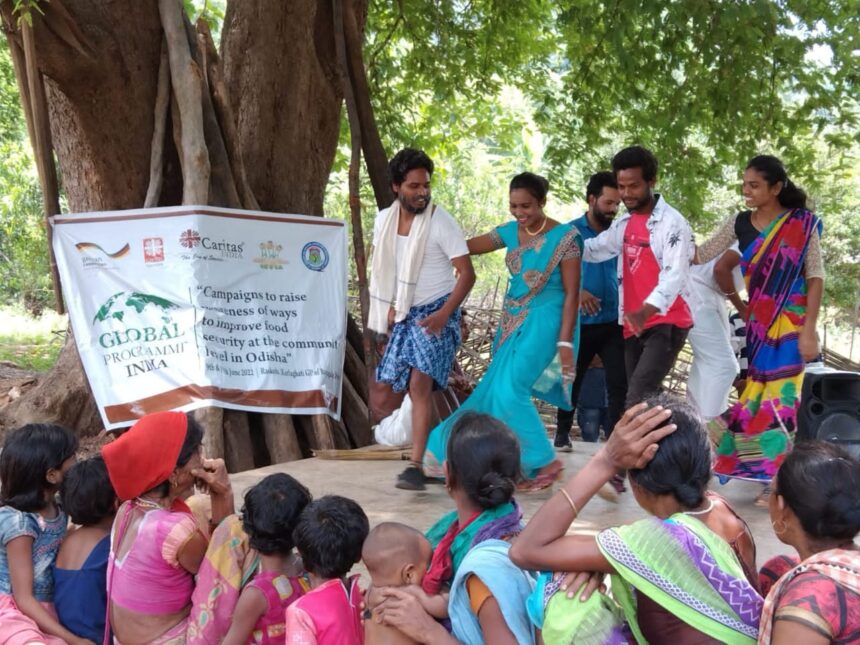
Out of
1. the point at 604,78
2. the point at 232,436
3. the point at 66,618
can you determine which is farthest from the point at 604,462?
the point at 604,78

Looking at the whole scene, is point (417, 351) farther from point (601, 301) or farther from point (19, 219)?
point (19, 219)

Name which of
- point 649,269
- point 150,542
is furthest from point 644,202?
point 150,542

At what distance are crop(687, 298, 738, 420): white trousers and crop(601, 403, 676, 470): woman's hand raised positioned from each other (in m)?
3.17

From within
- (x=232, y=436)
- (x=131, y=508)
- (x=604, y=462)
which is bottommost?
(x=232, y=436)

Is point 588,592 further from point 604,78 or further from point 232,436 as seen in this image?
point 604,78

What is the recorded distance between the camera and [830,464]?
1.99 metres

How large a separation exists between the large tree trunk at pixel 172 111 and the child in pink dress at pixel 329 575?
2.98 metres

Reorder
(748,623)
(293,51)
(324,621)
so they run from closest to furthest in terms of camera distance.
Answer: (748,623) → (324,621) → (293,51)

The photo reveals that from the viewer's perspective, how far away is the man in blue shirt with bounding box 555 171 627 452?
224 inches

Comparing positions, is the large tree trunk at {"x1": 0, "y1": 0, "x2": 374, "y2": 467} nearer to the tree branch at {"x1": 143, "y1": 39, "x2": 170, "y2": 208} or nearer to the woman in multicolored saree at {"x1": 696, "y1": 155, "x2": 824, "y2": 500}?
the tree branch at {"x1": 143, "y1": 39, "x2": 170, "y2": 208}

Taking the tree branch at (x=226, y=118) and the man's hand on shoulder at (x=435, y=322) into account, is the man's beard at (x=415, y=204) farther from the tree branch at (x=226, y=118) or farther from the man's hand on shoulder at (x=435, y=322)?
the tree branch at (x=226, y=118)

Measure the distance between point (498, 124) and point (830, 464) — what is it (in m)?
10.0

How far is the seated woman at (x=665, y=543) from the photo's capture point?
1961mm

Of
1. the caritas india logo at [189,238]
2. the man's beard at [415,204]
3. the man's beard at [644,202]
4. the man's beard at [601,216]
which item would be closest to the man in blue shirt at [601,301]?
the man's beard at [601,216]
